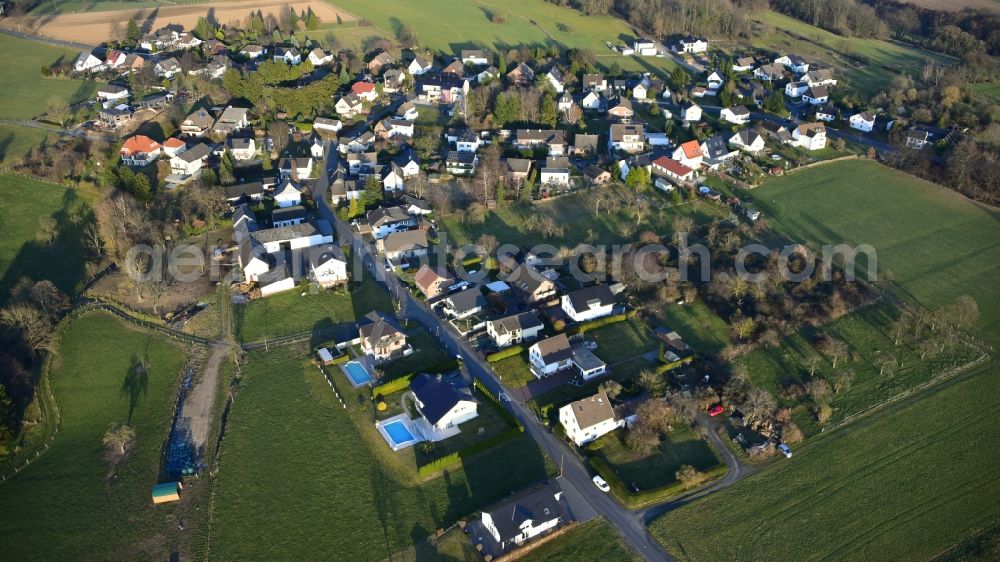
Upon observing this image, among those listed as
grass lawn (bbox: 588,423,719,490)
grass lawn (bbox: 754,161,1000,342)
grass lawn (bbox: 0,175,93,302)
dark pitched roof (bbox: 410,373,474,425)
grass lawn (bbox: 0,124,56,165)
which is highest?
grass lawn (bbox: 0,124,56,165)

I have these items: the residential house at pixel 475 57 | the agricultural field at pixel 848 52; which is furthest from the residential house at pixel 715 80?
the residential house at pixel 475 57

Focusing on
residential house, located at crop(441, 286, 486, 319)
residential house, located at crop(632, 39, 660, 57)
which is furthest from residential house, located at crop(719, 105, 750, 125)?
residential house, located at crop(441, 286, 486, 319)

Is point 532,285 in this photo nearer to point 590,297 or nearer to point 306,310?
point 590,297

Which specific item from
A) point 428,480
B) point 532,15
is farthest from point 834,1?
point 428,480

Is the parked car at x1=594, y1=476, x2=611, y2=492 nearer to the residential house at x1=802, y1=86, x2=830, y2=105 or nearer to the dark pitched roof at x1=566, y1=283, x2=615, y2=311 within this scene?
the dark pitched roof at x1=566, y1=283, x2=615, y2=311

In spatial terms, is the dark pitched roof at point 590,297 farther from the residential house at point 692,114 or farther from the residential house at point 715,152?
the residential house at point 692,114
